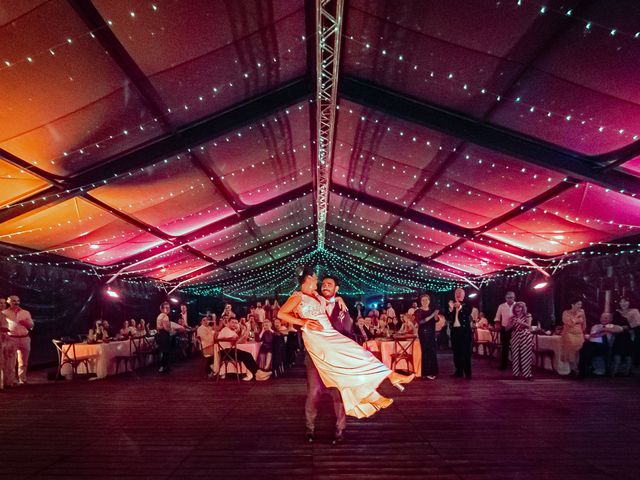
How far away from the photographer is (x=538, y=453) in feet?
12.7

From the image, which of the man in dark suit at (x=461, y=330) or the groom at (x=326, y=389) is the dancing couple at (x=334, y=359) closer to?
the groom at (x=326, y=389)

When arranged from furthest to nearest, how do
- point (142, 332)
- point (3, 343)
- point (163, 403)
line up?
point (142, 332), point (3, 343), point (163, 403)

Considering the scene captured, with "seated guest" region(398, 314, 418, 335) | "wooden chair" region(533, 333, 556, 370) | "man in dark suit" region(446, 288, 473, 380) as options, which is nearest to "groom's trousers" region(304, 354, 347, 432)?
"man in dark suit" region(446, 288, 473, 380)

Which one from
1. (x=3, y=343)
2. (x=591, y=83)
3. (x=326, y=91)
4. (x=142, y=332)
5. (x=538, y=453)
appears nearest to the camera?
(x=538, y=453)

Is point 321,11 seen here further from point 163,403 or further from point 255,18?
point 163,403

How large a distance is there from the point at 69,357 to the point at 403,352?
6438 mm

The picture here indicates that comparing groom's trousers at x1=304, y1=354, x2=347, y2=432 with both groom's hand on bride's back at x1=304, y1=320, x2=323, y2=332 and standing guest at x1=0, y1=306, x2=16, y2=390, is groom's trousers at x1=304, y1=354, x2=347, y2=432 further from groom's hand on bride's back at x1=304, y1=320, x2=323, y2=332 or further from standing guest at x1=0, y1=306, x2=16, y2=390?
standing guest at x1=0, y1=306, x2=16, y2=390

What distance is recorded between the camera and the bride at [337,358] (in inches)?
165

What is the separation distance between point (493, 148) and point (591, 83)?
1.83 metres

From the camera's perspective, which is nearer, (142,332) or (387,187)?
(387,187)

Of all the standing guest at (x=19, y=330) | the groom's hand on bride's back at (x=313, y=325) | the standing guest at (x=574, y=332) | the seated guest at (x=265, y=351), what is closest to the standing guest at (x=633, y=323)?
the standing guest at (x=574, y=332)

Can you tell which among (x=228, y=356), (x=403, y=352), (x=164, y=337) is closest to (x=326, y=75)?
(x=228, y=356)

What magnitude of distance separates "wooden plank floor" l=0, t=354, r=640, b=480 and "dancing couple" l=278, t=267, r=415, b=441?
1.16 ft

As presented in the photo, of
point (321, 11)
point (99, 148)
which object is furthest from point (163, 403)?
point (321, 11)
